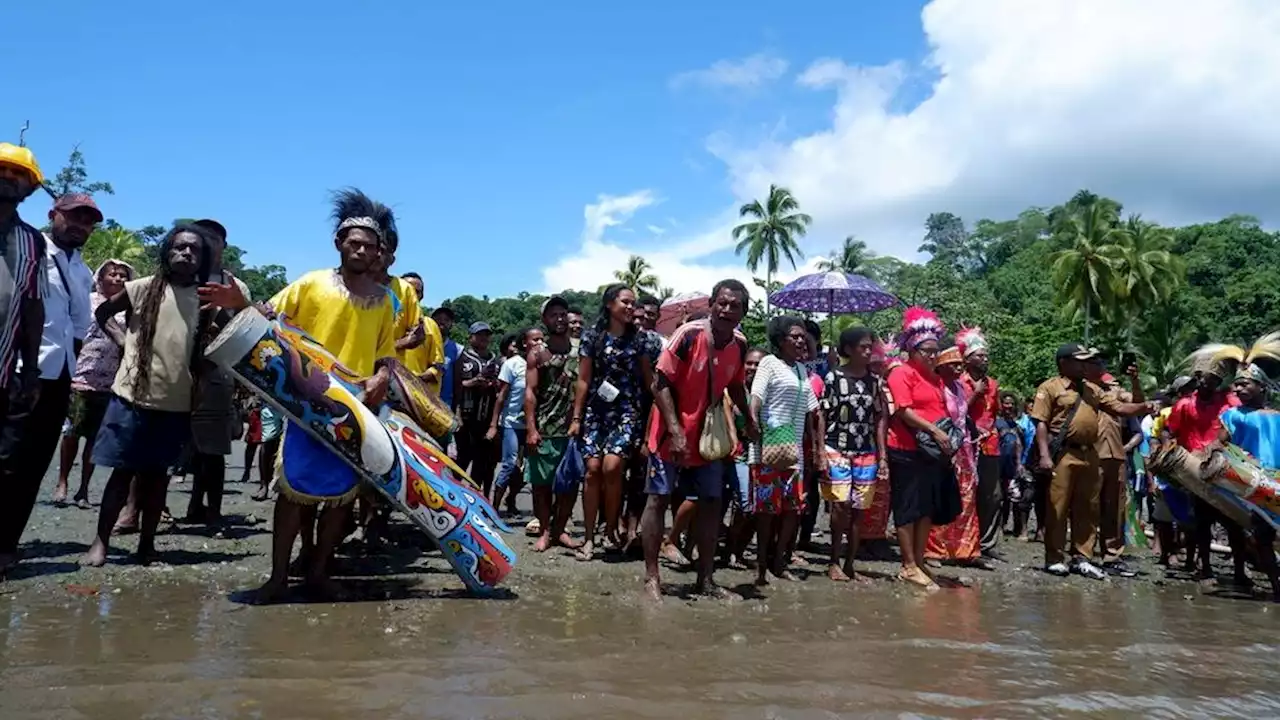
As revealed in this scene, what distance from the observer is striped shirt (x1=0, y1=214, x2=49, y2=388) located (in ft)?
13.8

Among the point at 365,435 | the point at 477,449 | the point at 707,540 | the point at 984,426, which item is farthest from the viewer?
the point at 477,449

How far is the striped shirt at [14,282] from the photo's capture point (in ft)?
13.8

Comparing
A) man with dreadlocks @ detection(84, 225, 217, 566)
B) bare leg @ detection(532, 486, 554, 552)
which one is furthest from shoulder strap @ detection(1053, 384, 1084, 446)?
man with dreadlocks @ detection(84, 225, 217, 566)

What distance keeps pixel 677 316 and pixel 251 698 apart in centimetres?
730

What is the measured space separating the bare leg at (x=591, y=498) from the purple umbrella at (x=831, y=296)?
5592mm

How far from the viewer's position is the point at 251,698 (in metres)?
2.87

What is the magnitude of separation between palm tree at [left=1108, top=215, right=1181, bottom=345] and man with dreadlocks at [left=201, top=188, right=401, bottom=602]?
42.8 m

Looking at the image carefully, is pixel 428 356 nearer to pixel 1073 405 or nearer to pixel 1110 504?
pixel 1073 405

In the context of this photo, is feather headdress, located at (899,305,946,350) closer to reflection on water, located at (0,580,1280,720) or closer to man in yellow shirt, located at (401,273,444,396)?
reflection on water, located at (0,580,1280,720)

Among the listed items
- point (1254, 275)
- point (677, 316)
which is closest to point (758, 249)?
point (1254, 275)

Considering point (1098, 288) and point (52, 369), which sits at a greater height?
point (1098, 288)

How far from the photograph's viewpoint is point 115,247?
114 ft

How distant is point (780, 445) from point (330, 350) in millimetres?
2661

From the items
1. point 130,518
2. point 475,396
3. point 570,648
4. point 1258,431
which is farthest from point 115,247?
point 1258,431
